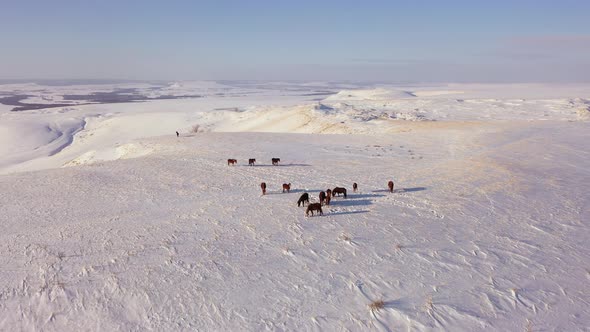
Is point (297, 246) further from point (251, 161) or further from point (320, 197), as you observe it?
point (251, 161)

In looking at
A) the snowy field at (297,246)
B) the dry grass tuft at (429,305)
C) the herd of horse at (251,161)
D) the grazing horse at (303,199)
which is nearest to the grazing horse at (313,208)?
the snowy field at (297,246)

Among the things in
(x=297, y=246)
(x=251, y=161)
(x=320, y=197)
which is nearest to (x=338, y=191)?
(x=320, y=197)

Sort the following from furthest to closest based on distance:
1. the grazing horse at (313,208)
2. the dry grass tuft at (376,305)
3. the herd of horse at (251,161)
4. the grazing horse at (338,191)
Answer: the herd of horse at (251,161) → the grazing horse at (338,191) → the grazing horse at (313,208) → the dry grass tuft at (376,305)

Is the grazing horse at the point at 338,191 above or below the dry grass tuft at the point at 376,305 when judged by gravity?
above

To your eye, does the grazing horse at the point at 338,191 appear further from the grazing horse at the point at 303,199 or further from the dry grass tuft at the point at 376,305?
the dry grass tuft at the point at 376,305

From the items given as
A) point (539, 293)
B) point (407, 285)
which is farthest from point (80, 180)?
point (539, 293)

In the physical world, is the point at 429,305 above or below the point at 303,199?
below

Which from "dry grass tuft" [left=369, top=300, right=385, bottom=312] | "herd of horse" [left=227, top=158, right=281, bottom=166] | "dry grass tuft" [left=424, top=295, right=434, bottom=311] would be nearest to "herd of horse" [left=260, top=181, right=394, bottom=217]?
"herd of horse" [left=227, top=158, right=281, bottom=166]

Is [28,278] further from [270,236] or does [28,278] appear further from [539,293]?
[539,293]

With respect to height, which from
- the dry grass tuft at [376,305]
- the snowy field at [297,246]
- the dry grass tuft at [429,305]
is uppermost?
the snowy field at [297,246]

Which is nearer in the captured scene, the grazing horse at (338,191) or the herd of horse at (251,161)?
the grazing horse at (338,191)

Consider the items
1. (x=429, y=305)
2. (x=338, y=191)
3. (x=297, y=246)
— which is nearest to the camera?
(x=429, y=305)
